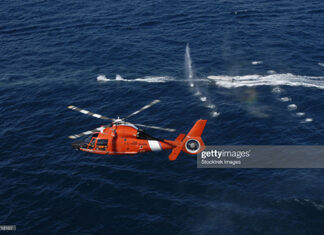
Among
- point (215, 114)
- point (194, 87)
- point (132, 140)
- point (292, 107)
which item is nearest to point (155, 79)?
point (194, 87)

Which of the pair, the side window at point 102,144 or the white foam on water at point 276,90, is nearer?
the side window at point 102,144

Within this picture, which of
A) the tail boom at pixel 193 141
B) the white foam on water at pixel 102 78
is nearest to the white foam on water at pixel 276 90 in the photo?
the tail boom at pixel 193 141

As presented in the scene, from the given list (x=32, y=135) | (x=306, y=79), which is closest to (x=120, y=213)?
(x=32, y=135)

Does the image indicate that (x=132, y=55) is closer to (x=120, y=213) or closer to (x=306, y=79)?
(x=306, y=79)

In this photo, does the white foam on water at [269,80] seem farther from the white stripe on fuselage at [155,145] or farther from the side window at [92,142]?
the side window at [92,142]

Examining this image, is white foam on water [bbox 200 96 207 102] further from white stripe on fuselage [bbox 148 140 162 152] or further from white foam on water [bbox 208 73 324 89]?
white stripe on fuselage [bbox 148 140 162 152]
